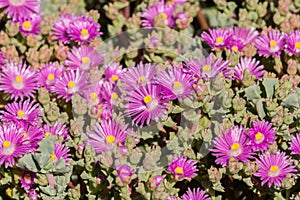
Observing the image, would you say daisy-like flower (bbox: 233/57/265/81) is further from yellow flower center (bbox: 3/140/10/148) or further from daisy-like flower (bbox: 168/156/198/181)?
yellow flower center (bbox: 3/140/10/148)

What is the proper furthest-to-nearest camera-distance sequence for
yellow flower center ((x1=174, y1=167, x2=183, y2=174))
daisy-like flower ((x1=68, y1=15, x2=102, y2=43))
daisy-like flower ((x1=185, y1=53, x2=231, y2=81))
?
1. daisy-like flower ((x1=68, y1=15, x2=102, y2=43))
2. daisy-like flower ((x1=185, y1=53, x2=231, y2=81))
3. yellow flower center ((x1=174, y1=167, x2=183, y2=174))

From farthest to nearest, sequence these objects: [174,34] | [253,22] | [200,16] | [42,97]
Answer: [200,16], [253,22], [174,34], [42,97]

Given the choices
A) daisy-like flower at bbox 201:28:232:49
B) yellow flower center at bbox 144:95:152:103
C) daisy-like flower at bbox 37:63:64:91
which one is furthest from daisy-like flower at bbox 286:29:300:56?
daisy-like flower at bbox 37:63:64:91

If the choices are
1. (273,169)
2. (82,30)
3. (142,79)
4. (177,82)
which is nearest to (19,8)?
(82,30)

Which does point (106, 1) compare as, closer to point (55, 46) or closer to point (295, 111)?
point (55, 46)

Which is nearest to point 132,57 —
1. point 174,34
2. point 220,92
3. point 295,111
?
point 174,34

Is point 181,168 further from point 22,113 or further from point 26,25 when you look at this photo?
point 26,25

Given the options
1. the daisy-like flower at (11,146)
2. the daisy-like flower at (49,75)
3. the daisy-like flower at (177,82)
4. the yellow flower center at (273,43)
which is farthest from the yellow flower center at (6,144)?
the yellow flower center at (273,43)
